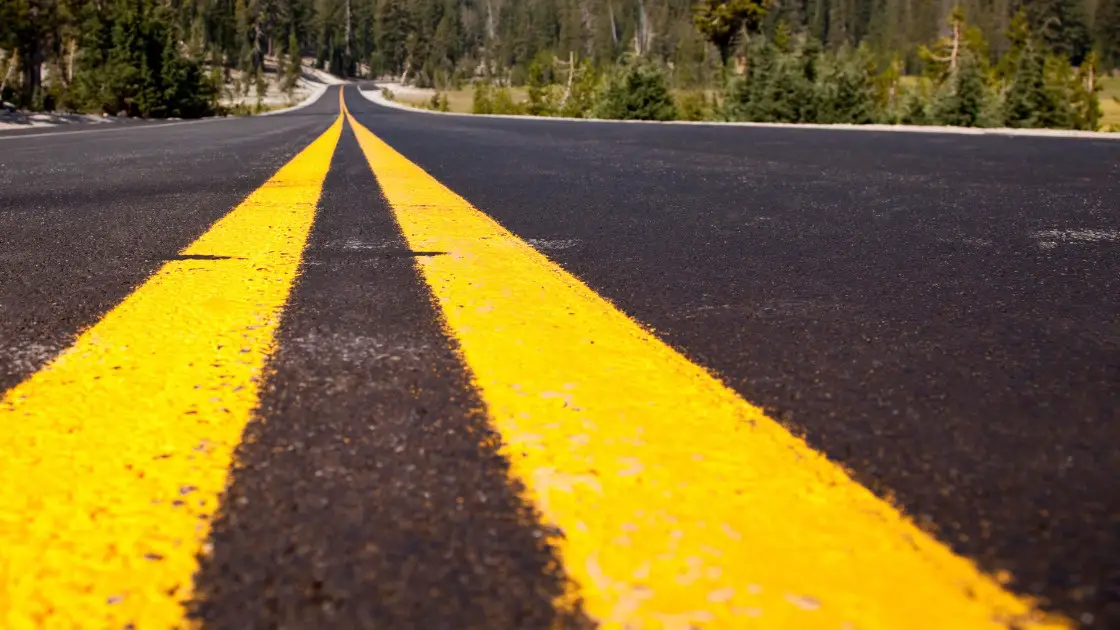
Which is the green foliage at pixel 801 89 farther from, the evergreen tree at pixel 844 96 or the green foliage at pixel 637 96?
the green foliage at pixel 637 96

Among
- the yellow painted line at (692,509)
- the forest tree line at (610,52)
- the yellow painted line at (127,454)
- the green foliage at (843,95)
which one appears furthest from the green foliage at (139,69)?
the yellow painted line at (692,509)

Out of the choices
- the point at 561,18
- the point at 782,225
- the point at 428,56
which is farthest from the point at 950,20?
the point at 561,18

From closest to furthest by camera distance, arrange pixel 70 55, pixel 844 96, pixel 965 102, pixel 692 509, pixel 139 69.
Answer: pixel 692 509 → pixel 965 102 → pixel 844 96 → pixel 139 69 → pixel 70 55

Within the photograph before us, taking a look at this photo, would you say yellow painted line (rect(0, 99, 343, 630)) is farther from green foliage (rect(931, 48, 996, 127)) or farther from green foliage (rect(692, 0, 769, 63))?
green foliage (rect(692, 0, 769, 63))

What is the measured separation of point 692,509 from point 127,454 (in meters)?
0.56

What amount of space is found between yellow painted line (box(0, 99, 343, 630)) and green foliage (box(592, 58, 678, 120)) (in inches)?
1032

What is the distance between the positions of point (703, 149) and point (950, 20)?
57194 mm

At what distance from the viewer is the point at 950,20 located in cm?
5688

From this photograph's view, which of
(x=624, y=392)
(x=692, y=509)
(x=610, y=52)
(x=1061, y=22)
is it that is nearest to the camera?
(x=692, y=509)

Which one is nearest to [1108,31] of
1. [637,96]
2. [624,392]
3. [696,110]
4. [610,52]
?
[610,52]

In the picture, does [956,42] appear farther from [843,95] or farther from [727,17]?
[843,95]

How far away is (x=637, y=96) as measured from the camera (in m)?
27.1

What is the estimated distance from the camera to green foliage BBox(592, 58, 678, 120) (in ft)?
88.9

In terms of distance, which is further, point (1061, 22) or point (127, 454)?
point (1061, 22)
